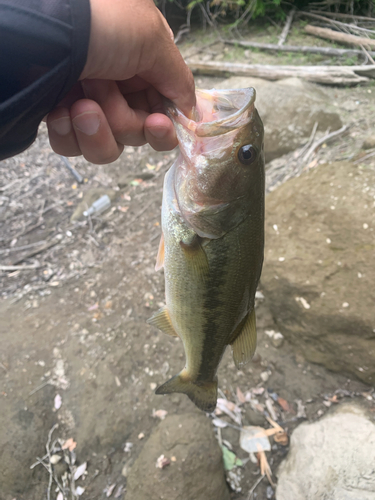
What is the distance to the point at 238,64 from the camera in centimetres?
684

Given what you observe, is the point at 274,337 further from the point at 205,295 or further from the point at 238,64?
the point at 238,64

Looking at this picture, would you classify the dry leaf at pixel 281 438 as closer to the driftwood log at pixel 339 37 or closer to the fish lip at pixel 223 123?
the fish lip at pixel 223 123

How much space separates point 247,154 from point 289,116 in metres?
4.19

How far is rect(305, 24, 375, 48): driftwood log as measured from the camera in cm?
561

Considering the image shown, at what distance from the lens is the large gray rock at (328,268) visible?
2.91 m

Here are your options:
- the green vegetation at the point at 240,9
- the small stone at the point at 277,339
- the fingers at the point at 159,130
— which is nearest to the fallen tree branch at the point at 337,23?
the green vegetation at the point at 240,9

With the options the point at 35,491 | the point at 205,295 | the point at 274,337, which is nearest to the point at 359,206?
the point at 274,337

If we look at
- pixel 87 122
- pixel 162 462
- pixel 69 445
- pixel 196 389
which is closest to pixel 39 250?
pixel 69 445

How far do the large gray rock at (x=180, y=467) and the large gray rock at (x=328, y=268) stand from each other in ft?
4.56

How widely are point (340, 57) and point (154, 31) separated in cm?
632

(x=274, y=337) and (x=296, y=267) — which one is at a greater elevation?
(x=296, y=267)

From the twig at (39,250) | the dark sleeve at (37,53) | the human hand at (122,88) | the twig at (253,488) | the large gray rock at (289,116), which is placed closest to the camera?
the dark sleeve at (37,53)

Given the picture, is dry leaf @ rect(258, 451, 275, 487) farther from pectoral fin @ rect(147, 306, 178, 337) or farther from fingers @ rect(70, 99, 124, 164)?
fingers @ rect(70, 99, 124, 164)

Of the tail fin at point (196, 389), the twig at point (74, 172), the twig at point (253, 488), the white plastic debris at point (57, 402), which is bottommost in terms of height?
the twig at point (253, 488)
